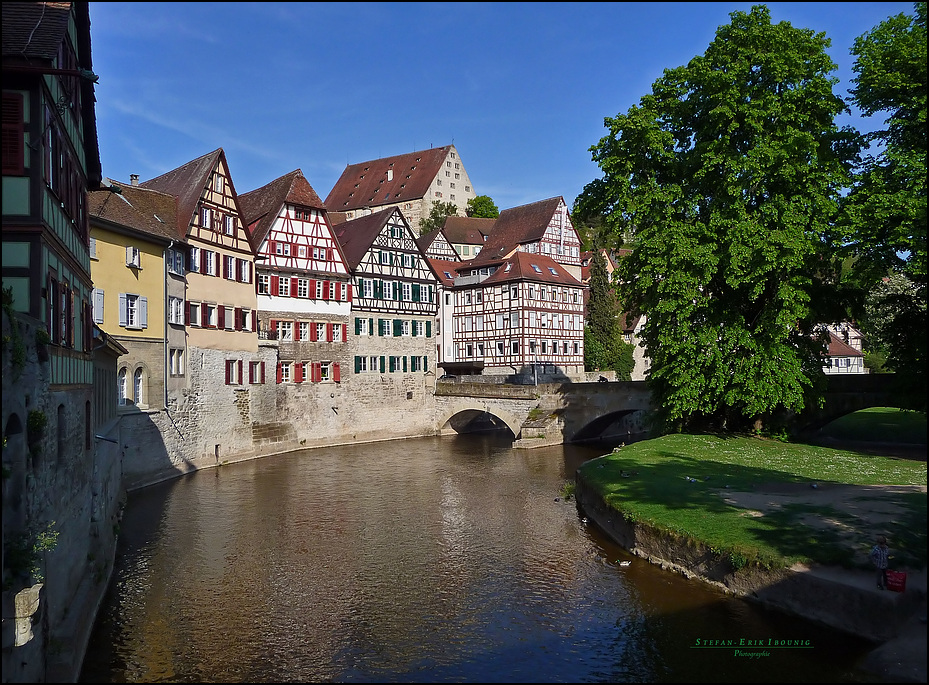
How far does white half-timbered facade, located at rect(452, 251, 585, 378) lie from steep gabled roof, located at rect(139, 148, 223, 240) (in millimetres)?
22275

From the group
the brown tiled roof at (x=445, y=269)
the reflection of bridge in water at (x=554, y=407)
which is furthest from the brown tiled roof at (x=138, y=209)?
the brown tiled roof at (x=445, y=269)

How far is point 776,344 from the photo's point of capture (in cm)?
2330

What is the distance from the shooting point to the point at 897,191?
18656 millimetres

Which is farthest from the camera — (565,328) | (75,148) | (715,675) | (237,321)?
(565,328)

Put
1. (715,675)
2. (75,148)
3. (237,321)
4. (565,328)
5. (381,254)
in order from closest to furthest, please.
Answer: (715,675) < (75,148) < (237,321) < (381,254) < (565,328)

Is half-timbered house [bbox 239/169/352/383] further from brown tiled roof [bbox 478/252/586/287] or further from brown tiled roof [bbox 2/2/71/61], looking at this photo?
brown tiled roof [bbox 2/2/71/61]

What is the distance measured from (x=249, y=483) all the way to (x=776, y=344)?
19453mm

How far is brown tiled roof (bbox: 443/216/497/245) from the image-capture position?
220ft

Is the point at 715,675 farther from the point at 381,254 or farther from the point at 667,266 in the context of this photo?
the point at 381,254

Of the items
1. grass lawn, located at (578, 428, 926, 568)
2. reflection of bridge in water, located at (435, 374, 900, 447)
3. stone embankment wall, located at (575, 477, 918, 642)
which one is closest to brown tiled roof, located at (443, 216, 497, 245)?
reflection of bridge in water, located at (435, 374, 900, 447)

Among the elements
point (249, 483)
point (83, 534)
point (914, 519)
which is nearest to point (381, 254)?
point (249, 483)

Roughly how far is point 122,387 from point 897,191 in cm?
2505

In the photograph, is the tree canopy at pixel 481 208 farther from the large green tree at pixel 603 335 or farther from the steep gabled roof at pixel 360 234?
the steep gabled roof at pixel 360 234

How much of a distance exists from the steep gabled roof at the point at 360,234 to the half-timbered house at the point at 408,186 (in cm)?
3655
